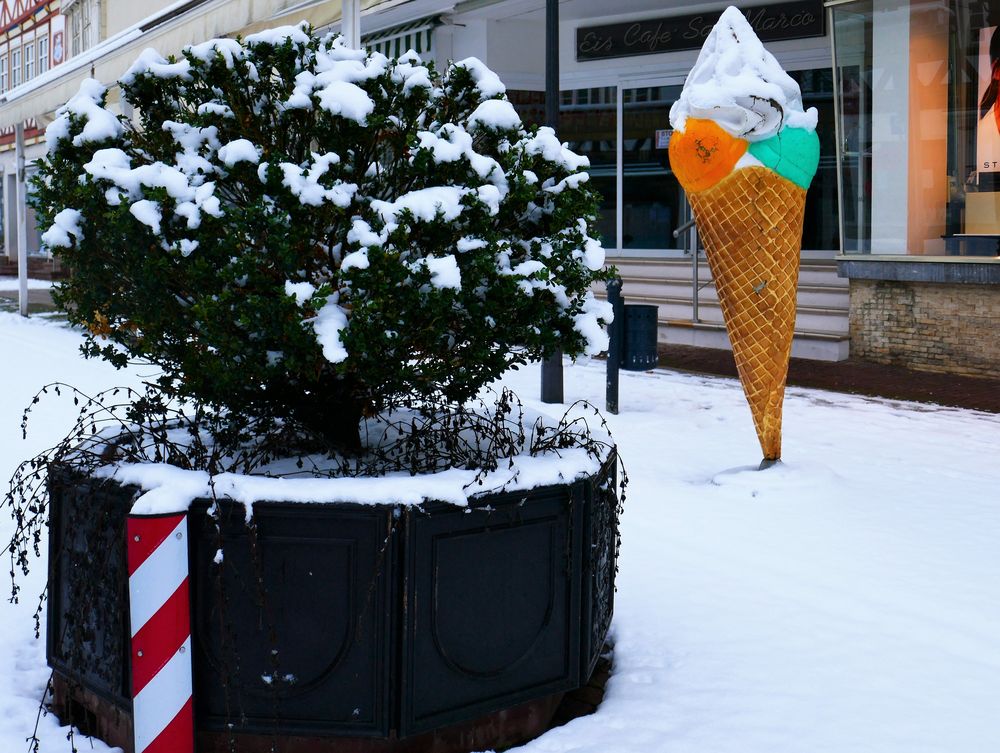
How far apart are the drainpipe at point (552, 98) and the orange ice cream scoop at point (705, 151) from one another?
2531mm

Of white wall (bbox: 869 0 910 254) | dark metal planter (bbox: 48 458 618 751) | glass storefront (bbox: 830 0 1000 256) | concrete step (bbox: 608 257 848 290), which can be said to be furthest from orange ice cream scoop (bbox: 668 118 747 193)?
concrete step (bbox: 608 257 848 290)

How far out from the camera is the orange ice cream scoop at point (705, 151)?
633 centimetres

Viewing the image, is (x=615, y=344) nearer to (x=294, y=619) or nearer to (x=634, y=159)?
(x=294, y=619)

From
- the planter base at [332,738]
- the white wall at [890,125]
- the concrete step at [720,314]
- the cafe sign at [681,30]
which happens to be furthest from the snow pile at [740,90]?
the cafe sign at [681,30]

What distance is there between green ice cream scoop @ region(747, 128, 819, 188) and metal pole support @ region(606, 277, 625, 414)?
259 centimetres

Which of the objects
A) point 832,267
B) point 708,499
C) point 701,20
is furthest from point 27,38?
point 708,499

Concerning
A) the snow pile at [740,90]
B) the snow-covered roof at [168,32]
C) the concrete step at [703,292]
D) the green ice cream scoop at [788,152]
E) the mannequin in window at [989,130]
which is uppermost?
the snow-covered roof at [168,32]

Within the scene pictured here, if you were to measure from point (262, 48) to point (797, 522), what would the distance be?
12.5 feet

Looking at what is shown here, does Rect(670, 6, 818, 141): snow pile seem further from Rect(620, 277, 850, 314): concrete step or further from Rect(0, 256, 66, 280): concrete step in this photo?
Rect(0, 256, 66, 280): concrete step

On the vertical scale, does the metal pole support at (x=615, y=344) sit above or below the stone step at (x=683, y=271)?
below

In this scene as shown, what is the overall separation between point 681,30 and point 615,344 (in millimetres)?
7923

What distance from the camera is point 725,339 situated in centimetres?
1334

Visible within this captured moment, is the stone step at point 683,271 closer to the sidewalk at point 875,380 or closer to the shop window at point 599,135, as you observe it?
the shop window at point 599,135

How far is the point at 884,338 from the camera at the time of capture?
11797 mm
